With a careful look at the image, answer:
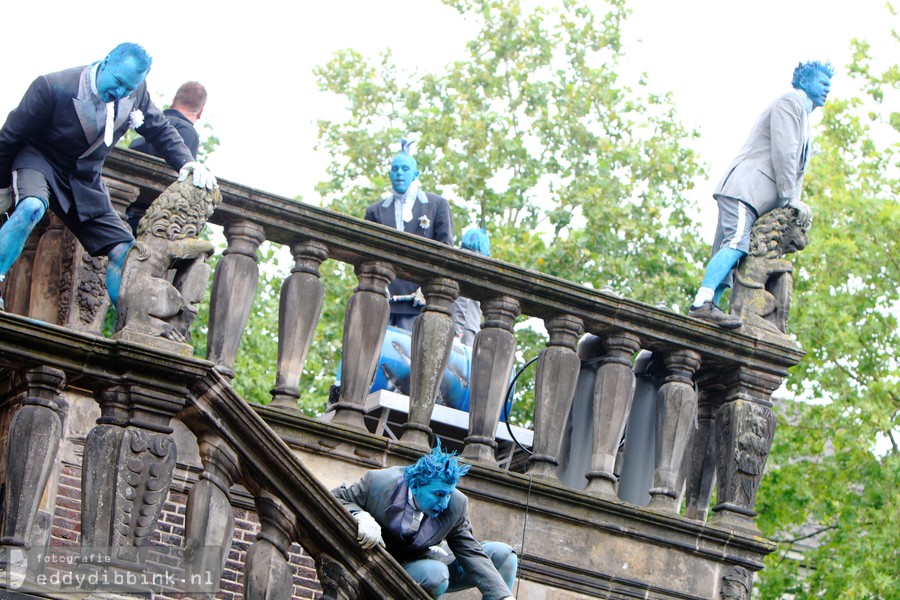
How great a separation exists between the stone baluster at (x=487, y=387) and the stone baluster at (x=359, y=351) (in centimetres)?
67

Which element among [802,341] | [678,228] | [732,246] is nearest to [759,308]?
[732,246]

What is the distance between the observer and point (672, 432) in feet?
37.2

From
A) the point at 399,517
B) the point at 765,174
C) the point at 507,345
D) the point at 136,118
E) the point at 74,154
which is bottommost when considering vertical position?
the point at 399,517

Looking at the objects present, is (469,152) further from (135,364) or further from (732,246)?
(135,364)

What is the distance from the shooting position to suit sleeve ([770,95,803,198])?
12.2 meters

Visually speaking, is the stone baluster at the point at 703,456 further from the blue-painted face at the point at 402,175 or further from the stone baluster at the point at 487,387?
the blue-painted face at the point at 402,175

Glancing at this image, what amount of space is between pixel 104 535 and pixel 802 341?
16.3 m

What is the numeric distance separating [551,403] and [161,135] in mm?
2995

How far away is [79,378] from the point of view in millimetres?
8211

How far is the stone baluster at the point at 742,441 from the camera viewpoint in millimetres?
11508

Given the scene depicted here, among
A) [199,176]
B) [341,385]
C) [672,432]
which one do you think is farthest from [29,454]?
[672,432]

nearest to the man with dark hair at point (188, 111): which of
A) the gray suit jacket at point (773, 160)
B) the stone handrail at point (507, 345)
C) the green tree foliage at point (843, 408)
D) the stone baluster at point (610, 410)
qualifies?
the stone handrail at point (507, 345)

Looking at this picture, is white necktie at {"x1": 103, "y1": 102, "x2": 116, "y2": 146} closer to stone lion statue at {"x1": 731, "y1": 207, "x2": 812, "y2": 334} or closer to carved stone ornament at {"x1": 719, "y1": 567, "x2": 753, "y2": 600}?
stone lion statue at {"x1": 731, "y1": 207, "x2": 812, "y2": 334}

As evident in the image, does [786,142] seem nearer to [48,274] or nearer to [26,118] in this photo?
[48,274]
